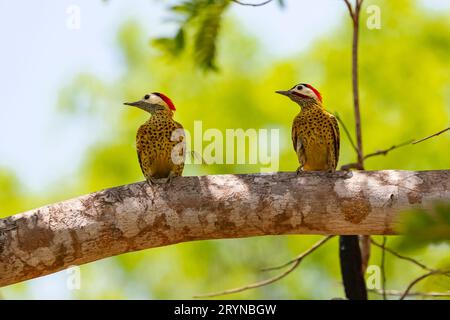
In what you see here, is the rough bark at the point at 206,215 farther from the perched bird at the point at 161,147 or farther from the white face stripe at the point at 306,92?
the white face stripe at the point at 306,92

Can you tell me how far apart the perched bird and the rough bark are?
853 millimetres

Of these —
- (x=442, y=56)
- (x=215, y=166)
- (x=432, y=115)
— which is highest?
(x=442, y=56)

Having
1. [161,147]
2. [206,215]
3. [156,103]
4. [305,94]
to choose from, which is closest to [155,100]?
[156,103]

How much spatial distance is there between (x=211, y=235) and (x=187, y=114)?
25.0ft

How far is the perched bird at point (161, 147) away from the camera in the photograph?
4723mm

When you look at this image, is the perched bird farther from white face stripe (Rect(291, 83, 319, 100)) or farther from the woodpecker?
white face stripe (Rect(291, 83, 319, 100))

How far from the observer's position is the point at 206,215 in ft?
12.4

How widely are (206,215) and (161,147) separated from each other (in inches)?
43.2

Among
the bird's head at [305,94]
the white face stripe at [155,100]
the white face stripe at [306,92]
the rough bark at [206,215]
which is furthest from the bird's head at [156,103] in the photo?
the rough bark at [206,215]

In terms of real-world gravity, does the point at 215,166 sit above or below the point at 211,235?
above

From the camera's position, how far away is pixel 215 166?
34.7 ft

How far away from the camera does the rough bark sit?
3709 millimetres
